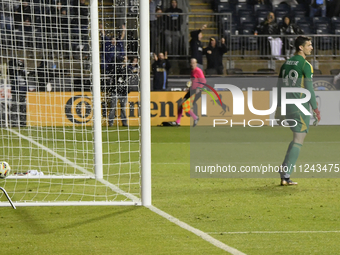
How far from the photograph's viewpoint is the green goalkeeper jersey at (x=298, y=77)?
779 cm

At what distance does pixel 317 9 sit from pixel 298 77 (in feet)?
62.6

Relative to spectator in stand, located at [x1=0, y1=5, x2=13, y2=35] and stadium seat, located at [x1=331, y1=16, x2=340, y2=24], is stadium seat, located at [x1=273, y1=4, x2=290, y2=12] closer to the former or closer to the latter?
stadium seat, located at [x1=331, y1=16, x2=340, y2=24]

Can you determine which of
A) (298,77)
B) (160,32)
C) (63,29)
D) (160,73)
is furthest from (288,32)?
(298,77)

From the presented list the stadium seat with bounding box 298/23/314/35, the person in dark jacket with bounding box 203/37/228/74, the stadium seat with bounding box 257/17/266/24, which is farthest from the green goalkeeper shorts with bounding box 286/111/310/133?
the stadium seat with bounding box 298/23/314/35

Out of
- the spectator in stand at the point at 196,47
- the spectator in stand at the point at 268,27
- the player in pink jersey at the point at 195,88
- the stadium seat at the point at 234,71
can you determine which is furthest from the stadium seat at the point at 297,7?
the player in pink jersey at the point at 195,88

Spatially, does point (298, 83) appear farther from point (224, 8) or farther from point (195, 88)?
point (224, 8)

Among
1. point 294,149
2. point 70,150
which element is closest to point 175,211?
point 294,149

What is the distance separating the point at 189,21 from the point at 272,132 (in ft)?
30.7

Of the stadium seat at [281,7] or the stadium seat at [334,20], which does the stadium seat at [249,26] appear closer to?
the stadium seat at [281,7]

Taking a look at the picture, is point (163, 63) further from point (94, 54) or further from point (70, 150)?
point (94, 54)

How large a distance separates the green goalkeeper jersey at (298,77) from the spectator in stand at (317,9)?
18682 mm

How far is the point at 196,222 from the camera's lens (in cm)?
598

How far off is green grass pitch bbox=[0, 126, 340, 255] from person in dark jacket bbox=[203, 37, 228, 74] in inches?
497

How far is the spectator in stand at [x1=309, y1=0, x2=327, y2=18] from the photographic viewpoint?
2562 cm
